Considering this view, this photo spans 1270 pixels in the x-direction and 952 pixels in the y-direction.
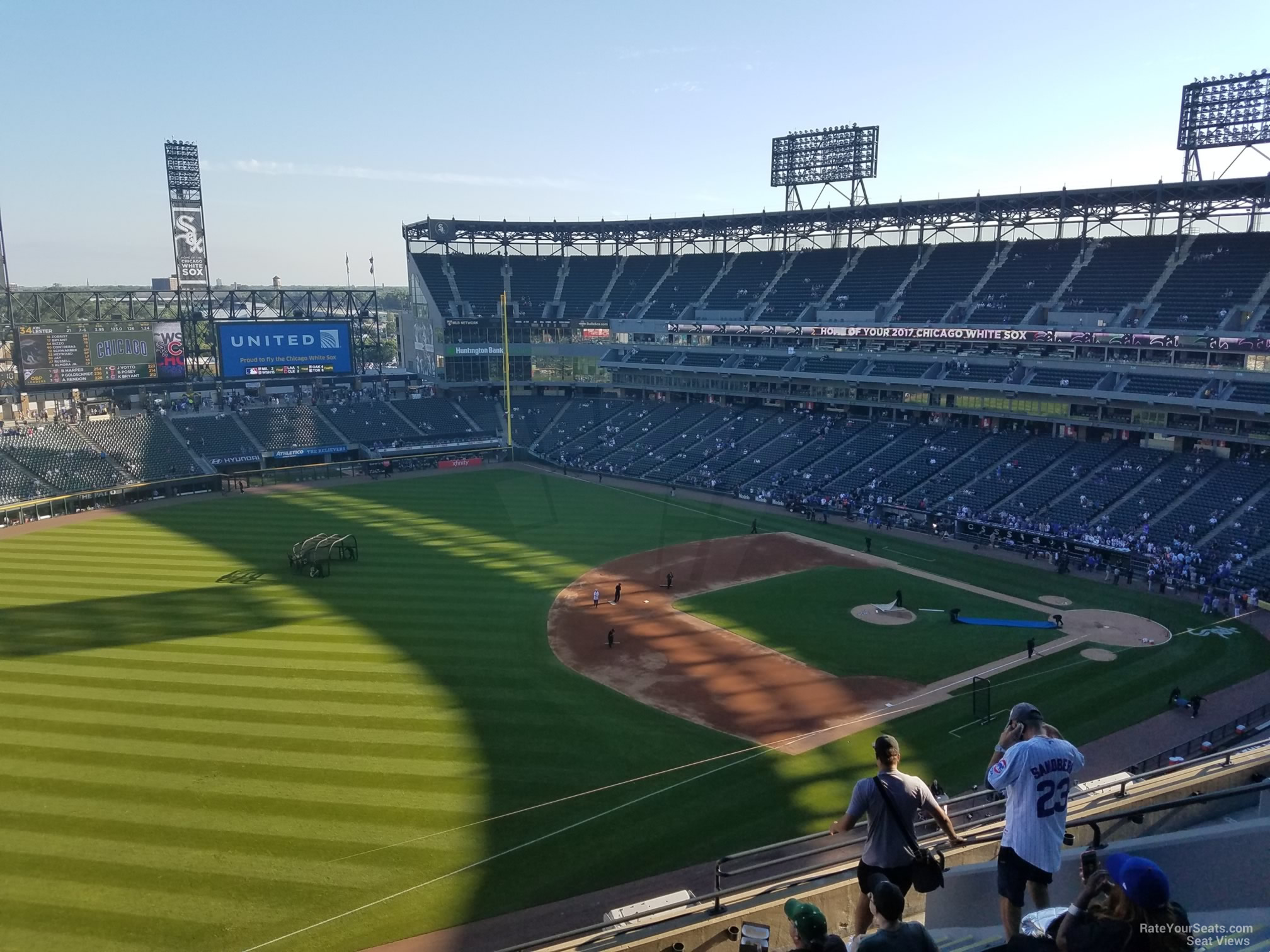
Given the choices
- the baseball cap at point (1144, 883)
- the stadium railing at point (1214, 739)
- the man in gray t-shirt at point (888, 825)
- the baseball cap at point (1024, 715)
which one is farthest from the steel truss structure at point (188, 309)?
the baseball cap at point (1144, 883)

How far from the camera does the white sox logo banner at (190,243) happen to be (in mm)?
70312

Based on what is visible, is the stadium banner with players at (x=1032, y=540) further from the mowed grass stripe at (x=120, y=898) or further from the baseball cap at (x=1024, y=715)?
the mowed grass stripe at (x=120, y=898)

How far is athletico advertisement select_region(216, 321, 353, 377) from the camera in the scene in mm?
70375

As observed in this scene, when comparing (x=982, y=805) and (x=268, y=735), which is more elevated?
(x=982, y=805)

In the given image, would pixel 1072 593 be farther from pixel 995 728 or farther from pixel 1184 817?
pixel 1184 817

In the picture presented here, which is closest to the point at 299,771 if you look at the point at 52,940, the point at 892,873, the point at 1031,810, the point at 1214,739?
the point at 52,940

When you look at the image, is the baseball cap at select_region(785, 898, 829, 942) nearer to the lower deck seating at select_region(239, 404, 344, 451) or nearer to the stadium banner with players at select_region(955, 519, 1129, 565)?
the stadium banner with players at select_region(955, 519, 1129, 565)

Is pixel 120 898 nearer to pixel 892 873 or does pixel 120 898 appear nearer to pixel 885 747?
pixel 892 873

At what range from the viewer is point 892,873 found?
23.3ft

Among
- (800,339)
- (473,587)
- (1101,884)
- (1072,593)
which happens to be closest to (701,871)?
(1101,884)

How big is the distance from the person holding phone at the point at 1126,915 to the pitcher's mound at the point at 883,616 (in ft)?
94.0

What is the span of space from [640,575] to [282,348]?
4839cm

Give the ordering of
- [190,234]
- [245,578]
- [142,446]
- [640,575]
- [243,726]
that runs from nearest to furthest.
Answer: [243,726] → [245,578] → [640,575] → [142,446] → [190,234]

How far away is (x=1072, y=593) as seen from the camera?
36000 mm
